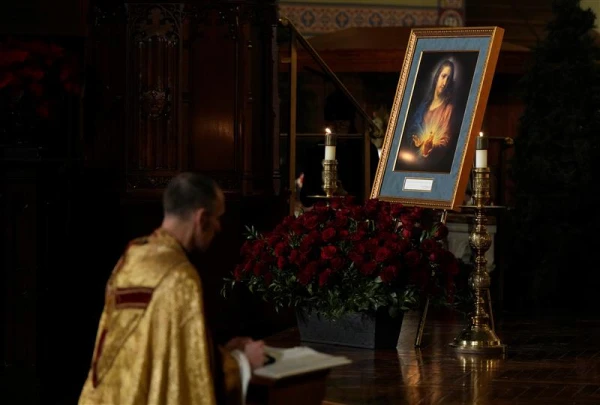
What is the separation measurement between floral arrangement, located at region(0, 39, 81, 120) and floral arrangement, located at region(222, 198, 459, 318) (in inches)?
54.9

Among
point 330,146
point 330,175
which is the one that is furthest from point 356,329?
point 330,146

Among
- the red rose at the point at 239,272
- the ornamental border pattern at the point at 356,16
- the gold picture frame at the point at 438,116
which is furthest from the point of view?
the ornamental border pattern at the point at 356,16

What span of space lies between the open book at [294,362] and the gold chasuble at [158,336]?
15 centimetres

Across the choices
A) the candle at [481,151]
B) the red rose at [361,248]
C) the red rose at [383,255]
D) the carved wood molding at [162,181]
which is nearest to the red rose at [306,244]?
→ the red rose at [361,248]

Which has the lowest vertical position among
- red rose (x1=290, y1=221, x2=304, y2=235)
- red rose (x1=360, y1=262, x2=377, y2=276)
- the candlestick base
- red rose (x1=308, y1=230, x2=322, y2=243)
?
the candlestick base

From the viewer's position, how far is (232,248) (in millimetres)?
6410

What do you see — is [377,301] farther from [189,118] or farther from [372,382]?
[189,118]

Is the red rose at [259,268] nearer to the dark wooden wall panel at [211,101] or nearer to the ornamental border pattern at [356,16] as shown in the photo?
the dark wooden wall panel at [211,101]

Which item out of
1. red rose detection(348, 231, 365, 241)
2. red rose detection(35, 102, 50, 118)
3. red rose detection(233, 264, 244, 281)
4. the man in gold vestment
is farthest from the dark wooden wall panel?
the man in gold vestment

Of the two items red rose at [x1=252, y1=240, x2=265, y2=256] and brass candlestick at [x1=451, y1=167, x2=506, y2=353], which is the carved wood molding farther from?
brass candlestick at [x1=451, y1=167, x2=506, y2=353]

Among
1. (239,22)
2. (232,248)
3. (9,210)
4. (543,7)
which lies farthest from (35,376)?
(543,7)

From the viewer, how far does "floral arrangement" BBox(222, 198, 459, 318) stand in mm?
5387

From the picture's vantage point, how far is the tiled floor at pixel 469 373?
470cm

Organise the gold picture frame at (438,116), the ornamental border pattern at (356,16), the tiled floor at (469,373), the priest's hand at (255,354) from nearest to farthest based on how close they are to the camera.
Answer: the priest's hand at (255,354) → the tiled floor at (469,373) → the gold picture frame at (438,116) → the ornamental border pattern at (356,16)
